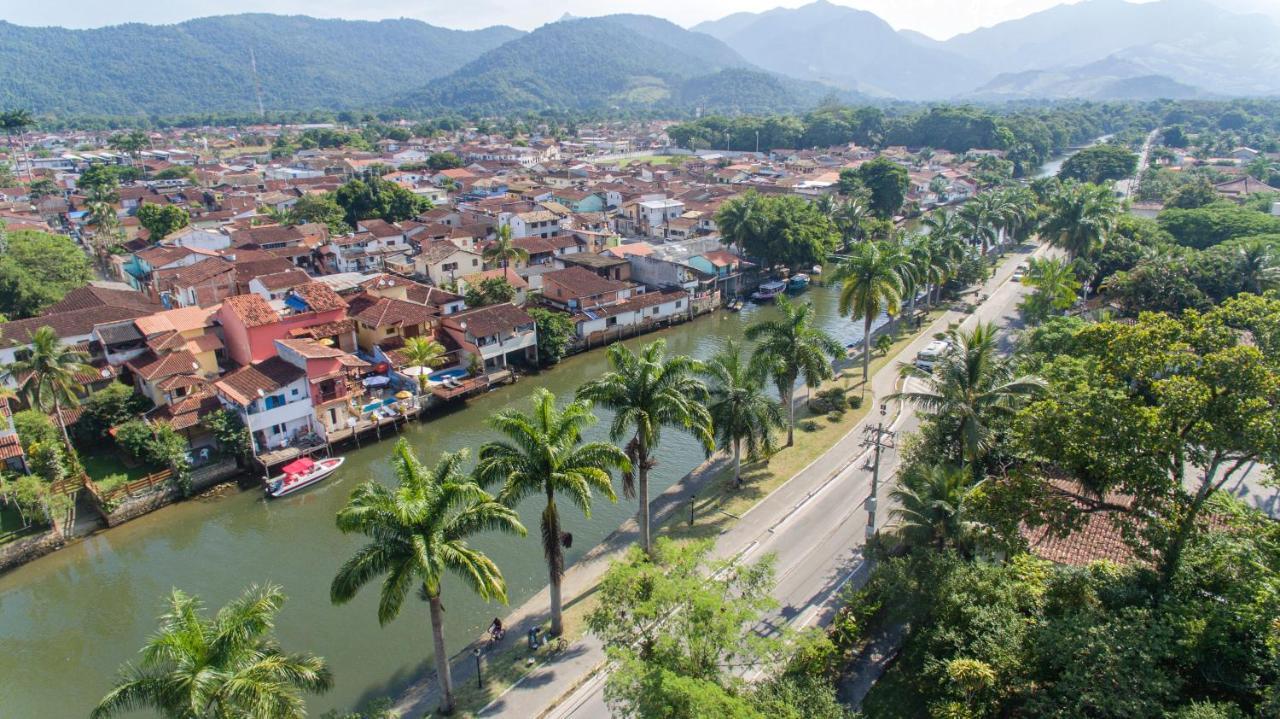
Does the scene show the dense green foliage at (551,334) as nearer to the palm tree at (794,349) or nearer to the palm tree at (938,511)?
the palm tree at (794,349)

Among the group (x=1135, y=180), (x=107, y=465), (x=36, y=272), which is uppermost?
(x=36, y=272)

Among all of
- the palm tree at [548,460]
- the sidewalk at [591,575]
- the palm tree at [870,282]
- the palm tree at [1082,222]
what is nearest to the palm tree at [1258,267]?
the palm tree at [1082,222]

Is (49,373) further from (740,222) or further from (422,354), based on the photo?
(740,222)

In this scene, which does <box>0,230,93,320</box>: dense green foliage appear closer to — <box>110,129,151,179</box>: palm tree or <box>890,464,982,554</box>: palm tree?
<box>890,464,982,554</box>: palm tree

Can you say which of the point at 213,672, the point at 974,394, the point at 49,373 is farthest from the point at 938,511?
the point at 49,373

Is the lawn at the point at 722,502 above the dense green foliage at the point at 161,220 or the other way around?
the other way around

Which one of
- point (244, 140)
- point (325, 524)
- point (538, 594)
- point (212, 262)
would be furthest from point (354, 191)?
point (244, 140)
